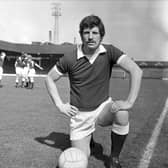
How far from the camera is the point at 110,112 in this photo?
4.03 meters

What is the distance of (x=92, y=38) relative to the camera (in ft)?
12.5

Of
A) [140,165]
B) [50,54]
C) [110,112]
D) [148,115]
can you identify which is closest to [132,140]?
[140,165]

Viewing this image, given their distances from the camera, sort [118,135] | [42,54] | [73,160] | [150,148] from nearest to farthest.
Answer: [73,160]
[118,135]
[150,148]
[42,54]

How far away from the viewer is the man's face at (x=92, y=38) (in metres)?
3.79

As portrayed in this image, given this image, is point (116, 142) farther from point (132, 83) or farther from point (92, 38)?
point (92, 38)

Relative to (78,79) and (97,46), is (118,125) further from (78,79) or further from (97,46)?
(97,46)

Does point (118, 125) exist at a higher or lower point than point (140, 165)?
higher

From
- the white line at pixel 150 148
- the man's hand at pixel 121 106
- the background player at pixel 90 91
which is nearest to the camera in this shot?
the man's hand at pixel 121 106

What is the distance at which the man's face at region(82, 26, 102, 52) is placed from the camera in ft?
12.5

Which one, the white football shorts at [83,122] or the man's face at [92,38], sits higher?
the man's face at [92,38]

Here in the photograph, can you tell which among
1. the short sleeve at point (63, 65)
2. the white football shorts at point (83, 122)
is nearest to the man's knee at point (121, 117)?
the white football shorts at point (83, 122)

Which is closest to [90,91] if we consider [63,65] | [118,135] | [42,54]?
[63,65]

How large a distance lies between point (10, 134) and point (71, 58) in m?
2.56

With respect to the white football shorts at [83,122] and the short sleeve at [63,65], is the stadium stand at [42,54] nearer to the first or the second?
the short sleeve at [63,65]
